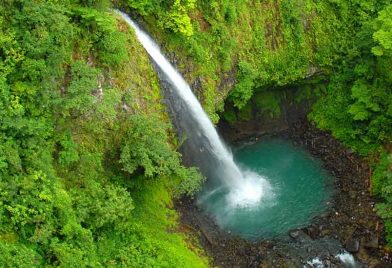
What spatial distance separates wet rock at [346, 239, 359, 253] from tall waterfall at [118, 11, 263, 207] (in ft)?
11.4

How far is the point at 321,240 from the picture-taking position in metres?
16.2

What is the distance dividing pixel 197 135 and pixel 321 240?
18.1 ft

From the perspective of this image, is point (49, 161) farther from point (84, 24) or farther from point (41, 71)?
point (84, 24)

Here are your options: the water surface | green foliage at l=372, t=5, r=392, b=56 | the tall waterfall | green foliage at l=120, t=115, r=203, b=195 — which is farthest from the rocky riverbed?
green foliage at l=372, t=5, r=392, b=56

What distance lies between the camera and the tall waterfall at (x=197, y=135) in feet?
51.7

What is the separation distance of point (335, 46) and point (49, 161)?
13.9m

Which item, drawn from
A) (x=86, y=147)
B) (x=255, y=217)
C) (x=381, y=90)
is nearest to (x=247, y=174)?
(x=255, y=217)

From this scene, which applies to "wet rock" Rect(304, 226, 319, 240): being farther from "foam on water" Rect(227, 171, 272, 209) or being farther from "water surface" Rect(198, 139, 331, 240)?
"foam on water" Rect(227, 171, 272, 209)

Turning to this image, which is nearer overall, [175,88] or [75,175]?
[75,175]

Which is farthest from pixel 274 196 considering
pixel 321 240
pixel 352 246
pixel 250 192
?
pixel 352 246

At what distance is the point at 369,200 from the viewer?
1753 centimetres

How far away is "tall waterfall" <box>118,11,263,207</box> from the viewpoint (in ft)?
51.7

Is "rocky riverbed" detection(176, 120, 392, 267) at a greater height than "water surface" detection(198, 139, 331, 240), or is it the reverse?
"water surface" detection(198, 139, 331, 240)

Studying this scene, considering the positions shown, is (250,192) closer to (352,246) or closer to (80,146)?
(352,246)
